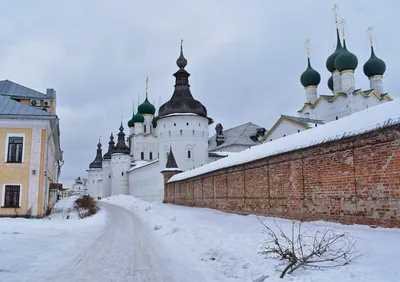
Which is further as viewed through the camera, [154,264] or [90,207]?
[90,207]

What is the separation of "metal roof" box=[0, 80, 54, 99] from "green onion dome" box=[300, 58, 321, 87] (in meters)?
25.4

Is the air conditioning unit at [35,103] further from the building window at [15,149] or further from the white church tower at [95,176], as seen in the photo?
the white church tower at [95,176]

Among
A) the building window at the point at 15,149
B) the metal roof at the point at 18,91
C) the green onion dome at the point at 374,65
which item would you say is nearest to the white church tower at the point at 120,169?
the metal roof at the point at 18,91

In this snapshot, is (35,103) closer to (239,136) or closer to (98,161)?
(239,136)

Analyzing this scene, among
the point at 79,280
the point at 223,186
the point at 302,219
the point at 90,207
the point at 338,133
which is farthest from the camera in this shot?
the point at 90,207

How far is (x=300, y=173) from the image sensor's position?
A: 1045 cm

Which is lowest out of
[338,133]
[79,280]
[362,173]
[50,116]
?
[79,280]

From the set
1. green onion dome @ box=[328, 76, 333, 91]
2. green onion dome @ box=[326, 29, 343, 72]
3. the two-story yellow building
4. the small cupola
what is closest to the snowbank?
the two-story yellow building

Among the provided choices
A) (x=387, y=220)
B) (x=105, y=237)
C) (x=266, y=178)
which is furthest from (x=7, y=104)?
(x=387, y=220)

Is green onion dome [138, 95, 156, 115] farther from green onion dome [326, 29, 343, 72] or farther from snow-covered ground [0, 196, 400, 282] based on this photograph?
snow-covered ground [0, 196, 400, 282]

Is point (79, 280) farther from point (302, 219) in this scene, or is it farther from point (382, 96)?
point (382, 96)

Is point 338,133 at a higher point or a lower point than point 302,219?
higher

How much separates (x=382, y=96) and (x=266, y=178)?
28796 millimetres

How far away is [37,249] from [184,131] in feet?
99.1
